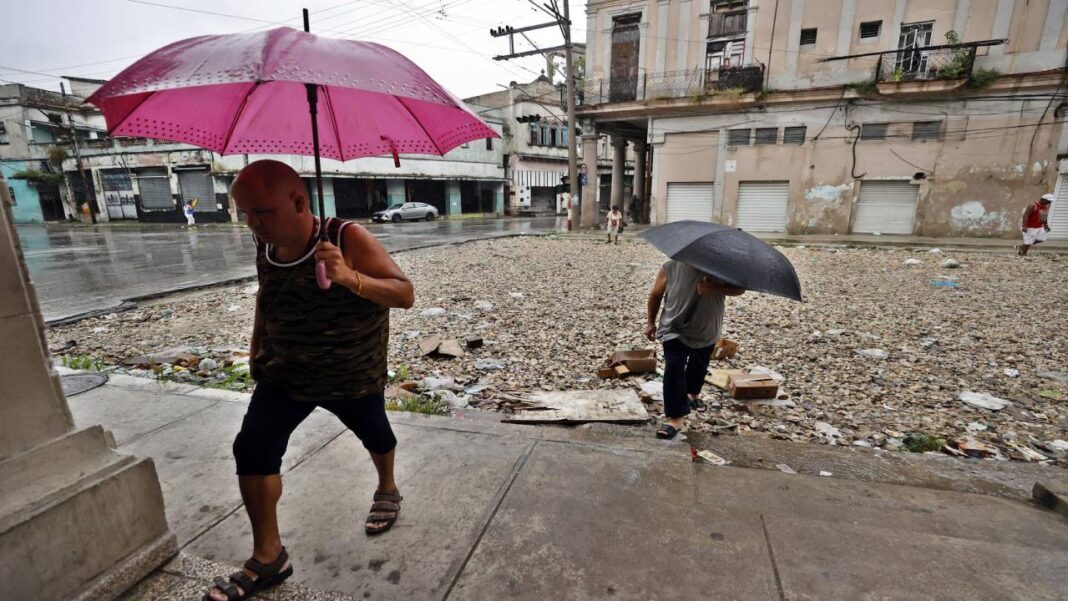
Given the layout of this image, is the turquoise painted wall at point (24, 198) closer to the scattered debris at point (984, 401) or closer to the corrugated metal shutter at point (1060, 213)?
the scattered debris at point (984, 401)

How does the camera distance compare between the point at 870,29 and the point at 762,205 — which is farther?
the point at 762,205

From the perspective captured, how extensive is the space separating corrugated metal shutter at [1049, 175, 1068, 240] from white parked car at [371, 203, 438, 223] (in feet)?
93.3

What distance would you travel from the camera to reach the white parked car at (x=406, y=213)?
2942cm

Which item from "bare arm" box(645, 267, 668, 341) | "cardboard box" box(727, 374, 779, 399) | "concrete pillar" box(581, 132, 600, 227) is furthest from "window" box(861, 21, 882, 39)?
"bare arm" box(645, 267, 668, 341)

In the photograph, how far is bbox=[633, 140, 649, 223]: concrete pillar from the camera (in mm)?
25125

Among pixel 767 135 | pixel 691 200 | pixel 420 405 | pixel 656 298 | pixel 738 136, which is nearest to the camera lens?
pixel 656 298

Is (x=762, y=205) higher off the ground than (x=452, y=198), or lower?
lower

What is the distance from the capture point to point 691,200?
790 inches

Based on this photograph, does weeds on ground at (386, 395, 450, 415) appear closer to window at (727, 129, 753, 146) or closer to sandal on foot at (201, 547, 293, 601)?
sandal on foot at (201, 547, 293, 601)

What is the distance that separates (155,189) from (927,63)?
124ft

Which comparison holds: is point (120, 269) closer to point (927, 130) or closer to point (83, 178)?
point (927, 130)

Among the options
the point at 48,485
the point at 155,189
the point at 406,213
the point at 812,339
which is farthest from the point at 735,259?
the point at 155,189

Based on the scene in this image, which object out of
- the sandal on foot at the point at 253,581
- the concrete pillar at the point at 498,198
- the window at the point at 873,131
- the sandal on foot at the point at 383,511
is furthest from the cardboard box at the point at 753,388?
the concrete pillar at the point at 498,198

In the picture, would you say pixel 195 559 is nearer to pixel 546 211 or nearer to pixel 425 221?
pixel 425 221
